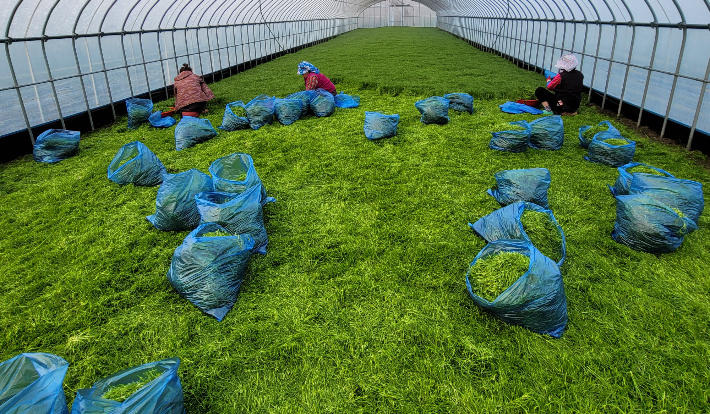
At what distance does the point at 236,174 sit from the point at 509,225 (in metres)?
3.19

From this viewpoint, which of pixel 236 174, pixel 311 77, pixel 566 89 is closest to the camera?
pixel 236 174

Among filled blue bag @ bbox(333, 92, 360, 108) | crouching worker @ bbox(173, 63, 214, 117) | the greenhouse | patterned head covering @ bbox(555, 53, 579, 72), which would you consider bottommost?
the greenhouse

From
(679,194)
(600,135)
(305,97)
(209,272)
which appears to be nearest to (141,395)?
(209,272)

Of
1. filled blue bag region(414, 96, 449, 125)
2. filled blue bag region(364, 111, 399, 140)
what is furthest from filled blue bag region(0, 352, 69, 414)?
filled blue bag region(414, 96, 449, 125)

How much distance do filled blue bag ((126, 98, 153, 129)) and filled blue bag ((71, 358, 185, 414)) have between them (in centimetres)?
746

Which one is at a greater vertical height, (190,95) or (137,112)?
(190,95)

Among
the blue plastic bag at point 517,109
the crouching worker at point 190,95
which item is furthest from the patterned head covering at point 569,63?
the crouching worker at point 190,95

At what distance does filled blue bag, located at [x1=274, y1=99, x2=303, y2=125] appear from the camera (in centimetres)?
805

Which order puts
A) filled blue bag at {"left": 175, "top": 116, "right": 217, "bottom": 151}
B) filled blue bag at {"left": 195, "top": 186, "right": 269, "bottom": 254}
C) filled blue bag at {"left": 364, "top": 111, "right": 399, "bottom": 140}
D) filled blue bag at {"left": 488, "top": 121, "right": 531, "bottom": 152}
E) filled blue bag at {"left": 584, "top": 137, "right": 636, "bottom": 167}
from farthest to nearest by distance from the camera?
filled blue bag at {"left": 175, "top": 116, "right": 217, "bottom": 151}
filled blue bag at {"left": 364, "top": 111, "right": 399, "bottom": 140}
filled blue bag at {"left": 488, "top": 121, "right": 531, "bottom": 152}
filled blue bag at {"left": 584, "top": 137, "right": 636, "bottom": 167}
filled blue bag at {"left": 195, "top": 186, "right": 269, "bottom": 254}

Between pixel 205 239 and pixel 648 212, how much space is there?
3984 millimetres

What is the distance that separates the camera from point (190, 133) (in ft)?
23.4

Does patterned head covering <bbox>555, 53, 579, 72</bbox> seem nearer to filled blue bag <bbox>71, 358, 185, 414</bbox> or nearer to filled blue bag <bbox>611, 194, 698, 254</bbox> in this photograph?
filled blue bag <bbox>611, 194, 698, 254</bbox>

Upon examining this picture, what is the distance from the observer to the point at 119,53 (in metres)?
9.91

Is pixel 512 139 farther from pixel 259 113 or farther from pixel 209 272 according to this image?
pixel 209 272
